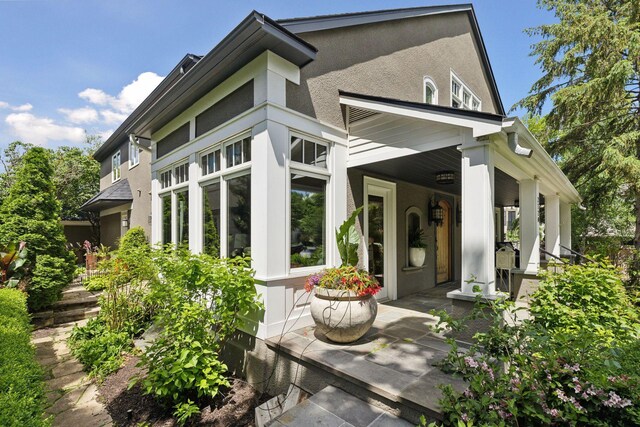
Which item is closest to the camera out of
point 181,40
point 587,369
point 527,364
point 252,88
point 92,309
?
point 587,369

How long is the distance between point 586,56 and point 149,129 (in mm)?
14076

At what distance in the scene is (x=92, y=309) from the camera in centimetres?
758

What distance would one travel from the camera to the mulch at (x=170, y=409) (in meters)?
3.34

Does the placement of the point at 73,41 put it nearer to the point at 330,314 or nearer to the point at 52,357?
the point at 52,357

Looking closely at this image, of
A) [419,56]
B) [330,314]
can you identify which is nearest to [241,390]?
[330,314]

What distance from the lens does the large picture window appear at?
445 cm

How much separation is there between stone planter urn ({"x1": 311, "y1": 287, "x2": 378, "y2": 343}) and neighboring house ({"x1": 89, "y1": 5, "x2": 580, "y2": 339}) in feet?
2.35

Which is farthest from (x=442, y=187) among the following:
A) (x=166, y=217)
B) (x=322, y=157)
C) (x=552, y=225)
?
(x=166, y=217)

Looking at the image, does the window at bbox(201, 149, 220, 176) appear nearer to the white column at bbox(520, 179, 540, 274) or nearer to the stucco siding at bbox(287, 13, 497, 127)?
the stucco siding at bbox(287, 13, 497, 127)

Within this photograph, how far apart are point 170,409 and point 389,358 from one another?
8.87 feet

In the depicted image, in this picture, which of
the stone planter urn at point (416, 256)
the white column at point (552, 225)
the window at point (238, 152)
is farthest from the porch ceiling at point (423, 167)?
the window at point (238, 152)

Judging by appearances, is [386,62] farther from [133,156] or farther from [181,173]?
[133,156]

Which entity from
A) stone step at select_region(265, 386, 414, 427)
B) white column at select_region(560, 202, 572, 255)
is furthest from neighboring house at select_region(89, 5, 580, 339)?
white column at select_region(560, 202, 572, 255)

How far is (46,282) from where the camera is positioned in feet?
22.2
